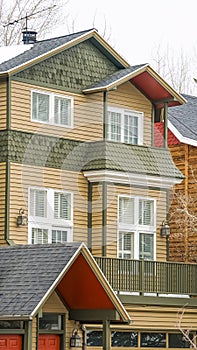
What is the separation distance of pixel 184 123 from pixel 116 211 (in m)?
6.95

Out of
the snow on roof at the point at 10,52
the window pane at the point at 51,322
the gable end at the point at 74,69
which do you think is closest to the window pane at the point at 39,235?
the window pane at the point at 51,322

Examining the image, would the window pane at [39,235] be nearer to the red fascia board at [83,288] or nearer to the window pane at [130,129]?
the red fascia board at [83,288]

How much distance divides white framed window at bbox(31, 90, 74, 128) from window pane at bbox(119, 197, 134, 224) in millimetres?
2746

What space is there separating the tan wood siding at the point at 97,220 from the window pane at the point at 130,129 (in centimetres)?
216

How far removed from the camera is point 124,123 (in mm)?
32844

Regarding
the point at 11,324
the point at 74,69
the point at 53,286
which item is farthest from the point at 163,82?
the point at 53,286

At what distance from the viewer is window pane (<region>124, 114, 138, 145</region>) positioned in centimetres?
3284

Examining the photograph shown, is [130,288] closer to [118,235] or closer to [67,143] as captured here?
[118,235]

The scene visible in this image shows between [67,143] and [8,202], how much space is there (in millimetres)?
2994

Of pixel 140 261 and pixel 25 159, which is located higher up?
pixel 25 159

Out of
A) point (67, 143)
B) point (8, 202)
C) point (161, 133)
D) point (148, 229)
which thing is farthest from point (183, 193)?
point (8, 202)

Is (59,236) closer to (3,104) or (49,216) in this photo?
(49,216)

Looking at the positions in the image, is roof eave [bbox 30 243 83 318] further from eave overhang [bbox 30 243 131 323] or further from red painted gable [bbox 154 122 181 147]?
red painted gable [bbox 154 122 181 147]

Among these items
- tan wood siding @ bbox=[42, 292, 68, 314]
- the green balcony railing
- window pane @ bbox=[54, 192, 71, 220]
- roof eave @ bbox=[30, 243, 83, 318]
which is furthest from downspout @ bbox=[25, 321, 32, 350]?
window pane @ bbox=[54, 192, 71, 220]
